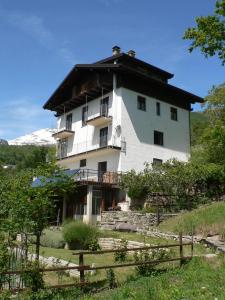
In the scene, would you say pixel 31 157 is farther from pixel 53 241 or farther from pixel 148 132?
pixel 53 241

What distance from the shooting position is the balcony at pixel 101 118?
33.0 metres

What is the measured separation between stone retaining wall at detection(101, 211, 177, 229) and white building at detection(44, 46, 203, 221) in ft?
6.54

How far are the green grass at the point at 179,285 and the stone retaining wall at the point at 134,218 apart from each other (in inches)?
437

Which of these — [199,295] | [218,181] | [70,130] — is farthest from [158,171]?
[199,295]

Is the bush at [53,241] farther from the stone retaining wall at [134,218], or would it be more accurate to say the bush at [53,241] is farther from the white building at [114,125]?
the white building at [114,125]

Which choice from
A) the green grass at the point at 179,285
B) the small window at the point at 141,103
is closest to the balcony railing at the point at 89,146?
the small window at the point at 141,103

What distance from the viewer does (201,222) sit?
64.3ft

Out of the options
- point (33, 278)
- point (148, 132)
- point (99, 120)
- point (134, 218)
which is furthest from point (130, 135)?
point (33, 278)

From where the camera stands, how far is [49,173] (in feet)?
41.5

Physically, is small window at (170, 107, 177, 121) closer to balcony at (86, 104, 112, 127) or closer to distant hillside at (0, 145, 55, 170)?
balcony at (86, 104, 112, 127)

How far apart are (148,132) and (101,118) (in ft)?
15.2

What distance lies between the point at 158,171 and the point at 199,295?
20690 mm

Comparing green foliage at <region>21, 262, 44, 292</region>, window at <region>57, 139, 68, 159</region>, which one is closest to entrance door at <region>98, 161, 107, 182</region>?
window at <region>57, 139, 68, 159</region>

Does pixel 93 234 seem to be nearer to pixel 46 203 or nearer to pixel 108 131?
pixel 46 203
